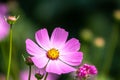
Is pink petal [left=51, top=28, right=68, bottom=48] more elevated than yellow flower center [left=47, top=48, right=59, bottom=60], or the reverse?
pink petal [left=51, top=28, right=68, bottom=48]

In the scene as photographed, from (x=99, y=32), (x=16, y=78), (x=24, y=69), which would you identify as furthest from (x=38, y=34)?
(x=99, y=32)

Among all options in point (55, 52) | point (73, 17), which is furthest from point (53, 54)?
point (73, 17)

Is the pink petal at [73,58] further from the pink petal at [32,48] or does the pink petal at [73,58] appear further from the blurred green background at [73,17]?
the blurred green background at [73,17]

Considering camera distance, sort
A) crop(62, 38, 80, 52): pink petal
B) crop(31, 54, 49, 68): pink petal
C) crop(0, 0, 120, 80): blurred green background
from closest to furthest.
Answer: crop(31, 54, 49, 68): pink petal
crop(62, 38, 80, 52): pink petal
crop(0, 0, 120, 80): blurred green background

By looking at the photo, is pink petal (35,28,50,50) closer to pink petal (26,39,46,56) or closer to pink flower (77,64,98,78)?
pink petal (26,39,46,56)

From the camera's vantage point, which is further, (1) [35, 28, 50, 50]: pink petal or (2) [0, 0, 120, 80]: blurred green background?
(2) [0, 0, 120, 80]: blurred green background

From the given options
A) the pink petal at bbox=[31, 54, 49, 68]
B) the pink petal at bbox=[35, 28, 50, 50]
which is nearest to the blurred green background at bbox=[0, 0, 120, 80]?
the pink petal at bbox=[35, 28, 50, 50]

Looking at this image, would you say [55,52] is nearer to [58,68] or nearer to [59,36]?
[59,36]

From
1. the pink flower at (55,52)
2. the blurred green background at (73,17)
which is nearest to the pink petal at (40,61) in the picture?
the pink flower at (55,52)
